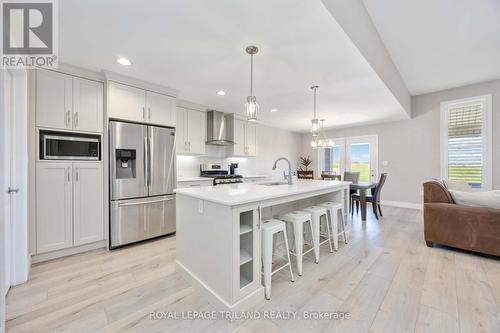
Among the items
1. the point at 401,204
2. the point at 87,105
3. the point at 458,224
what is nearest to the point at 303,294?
the point at 458,224

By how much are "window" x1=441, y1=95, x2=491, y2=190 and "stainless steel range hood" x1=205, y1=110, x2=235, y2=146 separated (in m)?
4.85

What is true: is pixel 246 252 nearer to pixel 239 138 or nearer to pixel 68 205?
pixel 68 205

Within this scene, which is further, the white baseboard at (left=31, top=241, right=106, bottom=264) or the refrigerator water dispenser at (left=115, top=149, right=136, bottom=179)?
the refrigerator water dispenser at (left=115, top=149, right=136, bottom=179)

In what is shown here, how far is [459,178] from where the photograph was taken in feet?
14.4

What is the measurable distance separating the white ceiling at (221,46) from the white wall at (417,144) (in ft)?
7.35

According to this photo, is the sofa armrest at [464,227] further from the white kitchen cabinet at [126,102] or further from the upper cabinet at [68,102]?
the upper cabinet at [68,102]

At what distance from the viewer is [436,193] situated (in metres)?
2.77

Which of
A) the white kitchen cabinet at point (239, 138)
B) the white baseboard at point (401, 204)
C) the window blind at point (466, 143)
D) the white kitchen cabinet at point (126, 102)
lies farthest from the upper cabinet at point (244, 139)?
the window blind at point (466, 143)

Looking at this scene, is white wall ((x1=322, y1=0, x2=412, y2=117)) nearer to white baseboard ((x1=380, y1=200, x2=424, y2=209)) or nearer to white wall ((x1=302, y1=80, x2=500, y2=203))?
white wall ((x1=302, y1=80, x2=500, y2=203))

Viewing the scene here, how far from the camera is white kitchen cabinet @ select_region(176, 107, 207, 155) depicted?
3.99 metres

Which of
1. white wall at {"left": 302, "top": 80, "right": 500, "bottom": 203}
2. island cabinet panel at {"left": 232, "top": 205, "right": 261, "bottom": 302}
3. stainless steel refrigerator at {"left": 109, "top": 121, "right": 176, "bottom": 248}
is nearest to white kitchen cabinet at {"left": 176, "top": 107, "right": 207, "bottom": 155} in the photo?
stainless steel refrigerator at {"left": 109, "top": 121, "right": 176, "bottom": 248}

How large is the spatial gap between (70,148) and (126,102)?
90 cm

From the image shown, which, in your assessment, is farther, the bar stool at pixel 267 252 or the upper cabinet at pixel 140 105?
the upper cabinet at pixel 140 105

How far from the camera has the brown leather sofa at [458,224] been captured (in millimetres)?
2326
